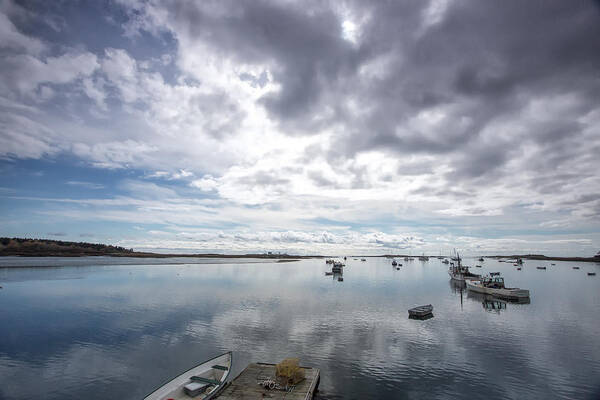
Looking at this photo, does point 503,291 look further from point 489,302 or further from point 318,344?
point 318,344

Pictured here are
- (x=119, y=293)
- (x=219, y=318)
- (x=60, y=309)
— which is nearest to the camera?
(x=219, y=318)

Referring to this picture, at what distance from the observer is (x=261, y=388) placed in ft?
75.5

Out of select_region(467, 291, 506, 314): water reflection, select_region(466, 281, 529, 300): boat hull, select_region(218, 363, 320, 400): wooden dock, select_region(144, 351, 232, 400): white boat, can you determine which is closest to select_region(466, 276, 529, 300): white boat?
select_region(466, 281, 529, 300): boat hull

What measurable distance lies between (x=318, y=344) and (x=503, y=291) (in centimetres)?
6270

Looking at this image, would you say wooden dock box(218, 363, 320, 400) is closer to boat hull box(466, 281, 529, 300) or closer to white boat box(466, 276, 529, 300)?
boat hull box(466, 281, 529, 300)

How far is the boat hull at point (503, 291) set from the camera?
70188 millimetres

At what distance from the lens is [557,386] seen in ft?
85.5

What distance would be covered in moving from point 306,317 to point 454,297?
48.9 metres

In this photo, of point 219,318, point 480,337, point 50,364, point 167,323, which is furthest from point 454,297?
point 50,364

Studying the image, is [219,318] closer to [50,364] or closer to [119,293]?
[50,364]

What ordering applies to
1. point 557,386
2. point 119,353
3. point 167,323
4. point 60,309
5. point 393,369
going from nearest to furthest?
point 557,386 < point 393,369 < point 119,353 < point 167,323 < point 60,309

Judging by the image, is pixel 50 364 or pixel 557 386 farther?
pixel 50 364

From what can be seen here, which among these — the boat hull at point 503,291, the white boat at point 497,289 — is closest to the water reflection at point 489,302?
the boat hull at point 503,291

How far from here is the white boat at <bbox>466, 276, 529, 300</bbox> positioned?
70312 mm
